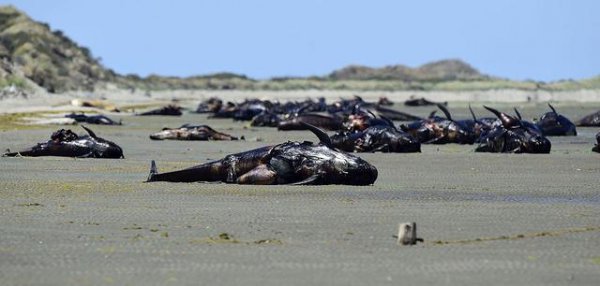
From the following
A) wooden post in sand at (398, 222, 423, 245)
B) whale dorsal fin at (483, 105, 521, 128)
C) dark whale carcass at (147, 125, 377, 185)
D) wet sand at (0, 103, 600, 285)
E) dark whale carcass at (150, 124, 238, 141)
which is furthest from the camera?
dark whale carcass at (150, 124, 238, 141)

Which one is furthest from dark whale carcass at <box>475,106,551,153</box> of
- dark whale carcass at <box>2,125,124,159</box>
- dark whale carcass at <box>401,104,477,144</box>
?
dark whale carcass at <box>2,125,124,159</box>

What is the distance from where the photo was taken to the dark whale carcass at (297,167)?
12.6 m

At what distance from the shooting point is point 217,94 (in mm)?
82375

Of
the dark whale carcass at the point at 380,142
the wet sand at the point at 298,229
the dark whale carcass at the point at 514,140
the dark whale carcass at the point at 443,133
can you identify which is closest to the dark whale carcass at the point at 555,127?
the dark whale carcass at the point at 443,133

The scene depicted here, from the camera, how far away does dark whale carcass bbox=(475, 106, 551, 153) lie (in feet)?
61.9

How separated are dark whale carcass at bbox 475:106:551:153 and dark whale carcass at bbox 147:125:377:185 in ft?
21.5

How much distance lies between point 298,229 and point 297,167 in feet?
12.2

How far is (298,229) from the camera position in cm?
891

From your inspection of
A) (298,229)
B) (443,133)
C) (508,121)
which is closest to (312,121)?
(443,133)

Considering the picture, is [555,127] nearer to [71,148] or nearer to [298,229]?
[71,148]

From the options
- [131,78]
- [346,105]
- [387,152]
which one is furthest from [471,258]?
[131,78]

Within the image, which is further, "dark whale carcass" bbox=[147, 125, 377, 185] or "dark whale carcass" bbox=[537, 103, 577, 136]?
"dark whale carcass" bbox=[537, 103, 577, 136]

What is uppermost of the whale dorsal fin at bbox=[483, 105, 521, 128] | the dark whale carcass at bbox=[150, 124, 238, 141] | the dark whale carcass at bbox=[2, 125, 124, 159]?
the whale dorsal fin at bbox=[483, 105, 521, 128]

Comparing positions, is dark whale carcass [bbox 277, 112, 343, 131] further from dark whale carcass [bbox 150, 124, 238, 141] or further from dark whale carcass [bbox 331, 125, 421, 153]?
dark whale carcass [bbox 331, 125, 421, 153]
